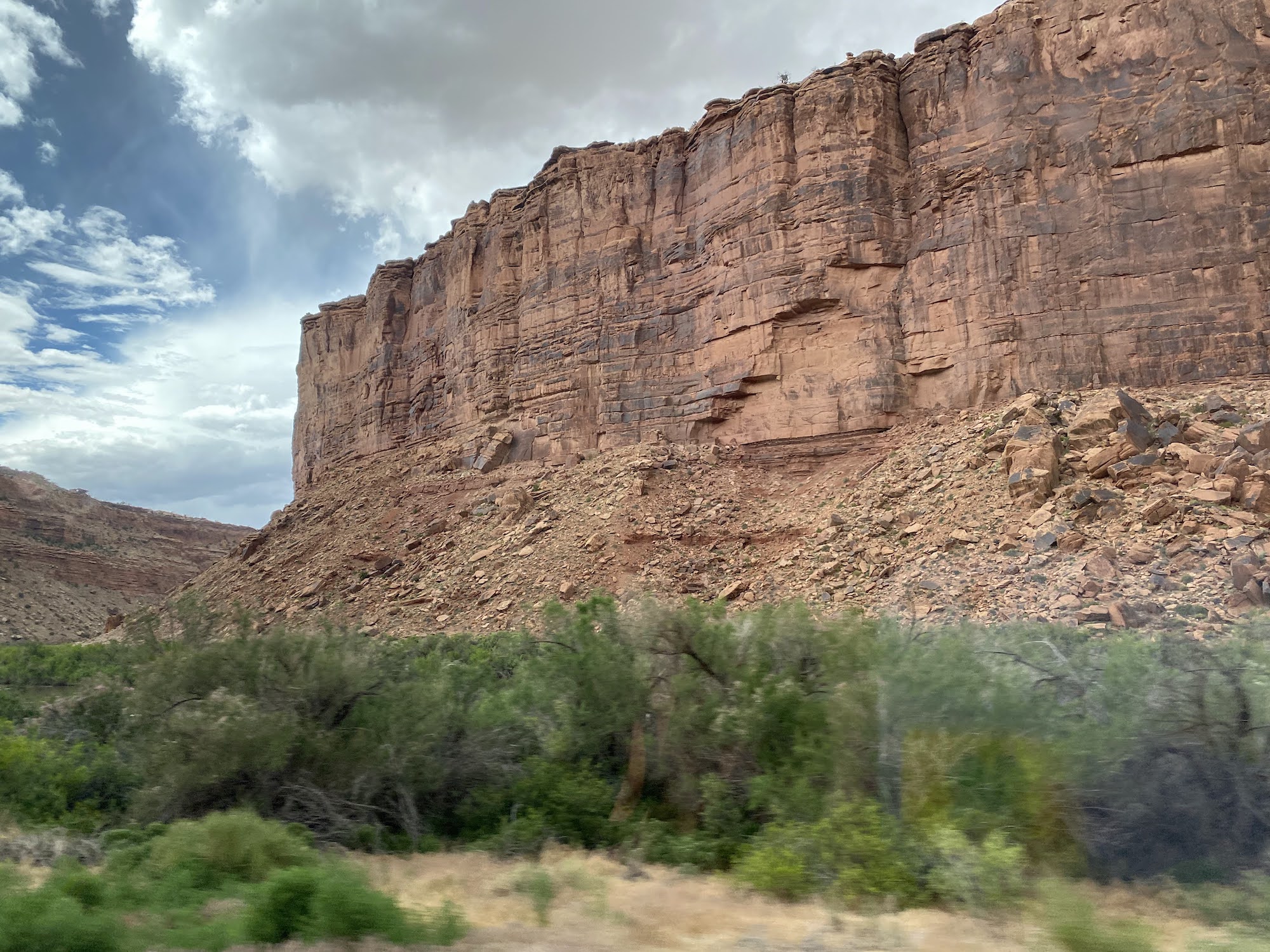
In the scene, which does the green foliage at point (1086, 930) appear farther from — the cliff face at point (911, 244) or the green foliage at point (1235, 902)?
the cliff face at point (911, 244)

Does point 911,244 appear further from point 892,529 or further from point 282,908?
point 282,908

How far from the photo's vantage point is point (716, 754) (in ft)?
28.2

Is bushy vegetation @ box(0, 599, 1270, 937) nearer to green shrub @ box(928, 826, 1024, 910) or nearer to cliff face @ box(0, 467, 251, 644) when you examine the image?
green shrub @ box(928, 826, 1024, 910)

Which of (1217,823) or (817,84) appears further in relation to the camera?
(817,84)

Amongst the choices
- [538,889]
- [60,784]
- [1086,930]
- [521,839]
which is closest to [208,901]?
[538,889]

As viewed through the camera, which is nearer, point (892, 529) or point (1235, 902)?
point (1235, 902)

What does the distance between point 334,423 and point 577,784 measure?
153ft

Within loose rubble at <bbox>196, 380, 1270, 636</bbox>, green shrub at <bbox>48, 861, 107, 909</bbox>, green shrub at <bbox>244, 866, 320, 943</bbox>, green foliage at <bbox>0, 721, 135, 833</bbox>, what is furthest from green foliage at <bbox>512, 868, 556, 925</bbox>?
green foliage at <bbox>0, 721, 135, 833</bbox>

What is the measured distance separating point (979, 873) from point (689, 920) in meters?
2.03

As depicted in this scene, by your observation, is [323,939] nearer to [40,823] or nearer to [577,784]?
[577,784]

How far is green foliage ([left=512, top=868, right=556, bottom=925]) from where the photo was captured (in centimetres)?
586

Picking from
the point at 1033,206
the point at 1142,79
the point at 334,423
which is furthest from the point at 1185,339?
the point at 334,423

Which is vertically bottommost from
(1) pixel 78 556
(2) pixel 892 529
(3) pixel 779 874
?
(3) pixel 779 874

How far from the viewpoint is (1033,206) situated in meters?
26.2
